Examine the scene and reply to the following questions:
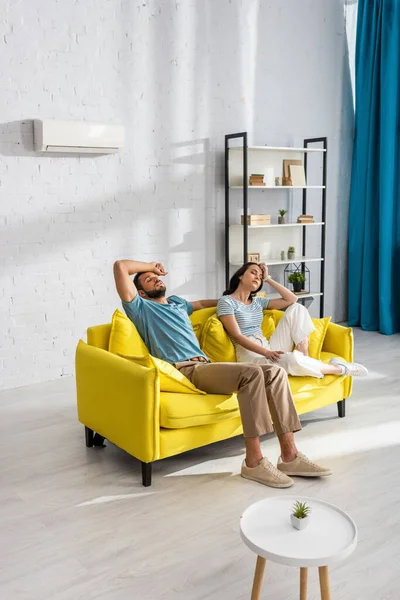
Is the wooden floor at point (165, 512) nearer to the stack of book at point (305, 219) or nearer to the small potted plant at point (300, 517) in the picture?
the small potted plant at point (300, 517)

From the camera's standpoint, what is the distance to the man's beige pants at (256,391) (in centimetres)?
308

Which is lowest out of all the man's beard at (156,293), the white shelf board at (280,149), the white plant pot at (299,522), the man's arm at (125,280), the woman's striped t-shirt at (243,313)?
the white plant pot at (299,522)

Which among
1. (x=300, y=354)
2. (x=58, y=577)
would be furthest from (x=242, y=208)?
(x=58, y=577)

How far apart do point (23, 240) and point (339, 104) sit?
11.2 ft

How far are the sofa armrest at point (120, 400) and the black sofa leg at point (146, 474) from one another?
46mm

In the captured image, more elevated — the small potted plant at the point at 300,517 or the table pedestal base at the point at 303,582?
the small potted plant at the point at 300,517

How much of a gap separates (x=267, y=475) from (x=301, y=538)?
1.08 metres

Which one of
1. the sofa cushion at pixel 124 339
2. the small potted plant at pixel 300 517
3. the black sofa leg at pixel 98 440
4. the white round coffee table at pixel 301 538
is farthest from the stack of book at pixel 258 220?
the small potted plant at pixel 300 517

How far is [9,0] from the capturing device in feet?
13.9

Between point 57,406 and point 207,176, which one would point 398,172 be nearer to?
point 207,176

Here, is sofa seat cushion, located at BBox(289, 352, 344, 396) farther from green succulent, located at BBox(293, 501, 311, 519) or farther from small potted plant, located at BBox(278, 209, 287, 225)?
small potted plant, located at BBox(278, 209, 287, 225)

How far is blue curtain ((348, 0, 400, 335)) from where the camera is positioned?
5.89m

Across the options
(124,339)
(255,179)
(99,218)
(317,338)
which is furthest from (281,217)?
(124,339)

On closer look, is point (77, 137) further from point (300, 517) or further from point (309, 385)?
point (300, 517)
